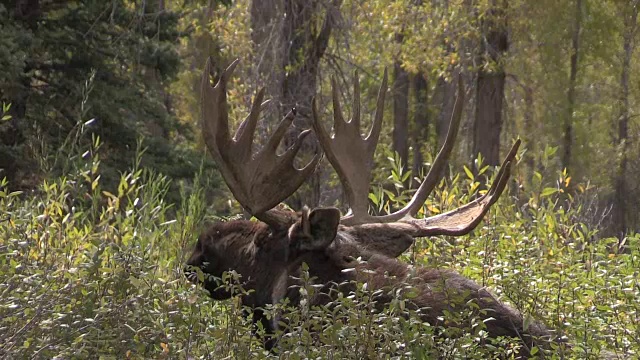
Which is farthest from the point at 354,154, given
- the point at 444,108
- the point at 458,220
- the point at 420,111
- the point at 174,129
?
the point at 420,111

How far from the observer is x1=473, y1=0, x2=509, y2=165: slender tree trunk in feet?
72.3

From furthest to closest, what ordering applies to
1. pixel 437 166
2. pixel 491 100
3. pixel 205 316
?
pixel 491 100, pixel 437 166, pixel 205 316

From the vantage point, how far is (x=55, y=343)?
5.06 meters

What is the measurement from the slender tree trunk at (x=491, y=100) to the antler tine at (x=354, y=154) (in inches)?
582

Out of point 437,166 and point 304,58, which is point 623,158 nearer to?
point 304,58

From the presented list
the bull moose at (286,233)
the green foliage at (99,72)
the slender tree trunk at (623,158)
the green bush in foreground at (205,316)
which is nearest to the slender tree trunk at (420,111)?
the slender tree trunk at (623,158)

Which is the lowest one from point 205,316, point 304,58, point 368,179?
point 205,316

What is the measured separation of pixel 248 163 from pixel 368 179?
1.00m

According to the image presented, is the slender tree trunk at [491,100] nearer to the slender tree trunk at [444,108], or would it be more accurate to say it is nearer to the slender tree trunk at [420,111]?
the slender tree trunk at [444,108]

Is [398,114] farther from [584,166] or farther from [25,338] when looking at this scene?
[25,338]

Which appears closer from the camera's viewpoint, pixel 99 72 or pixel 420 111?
pixel 99 72

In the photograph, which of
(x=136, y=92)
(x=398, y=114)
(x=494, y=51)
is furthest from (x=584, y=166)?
(x=136, y=92)

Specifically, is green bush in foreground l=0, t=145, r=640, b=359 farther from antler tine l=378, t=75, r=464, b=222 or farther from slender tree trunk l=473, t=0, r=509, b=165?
slender tree trunk l=473, t=0, r=509, b=165

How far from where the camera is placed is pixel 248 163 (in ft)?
20.8
